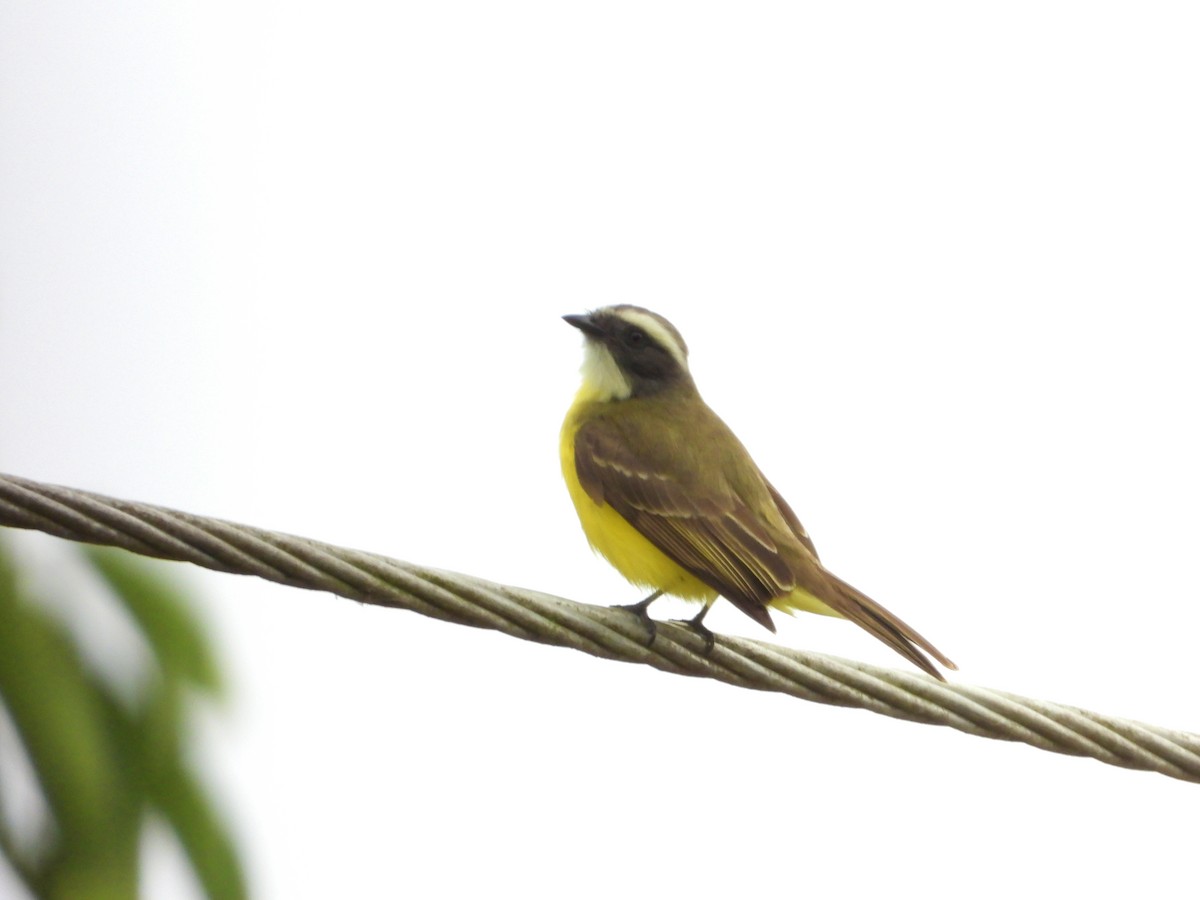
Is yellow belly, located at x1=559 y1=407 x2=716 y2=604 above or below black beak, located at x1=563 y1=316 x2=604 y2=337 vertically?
below

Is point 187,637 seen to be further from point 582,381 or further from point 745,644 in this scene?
A: point 582,381

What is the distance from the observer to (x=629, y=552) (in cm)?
538

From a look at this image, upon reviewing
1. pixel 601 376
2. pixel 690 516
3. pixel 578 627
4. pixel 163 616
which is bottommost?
pixel 163 616

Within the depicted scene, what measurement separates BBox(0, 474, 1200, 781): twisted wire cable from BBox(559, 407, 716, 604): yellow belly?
636 millimetres

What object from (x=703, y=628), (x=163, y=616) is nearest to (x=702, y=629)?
(x=703, y=628)

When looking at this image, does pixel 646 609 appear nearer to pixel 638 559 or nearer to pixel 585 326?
pixel 638 559

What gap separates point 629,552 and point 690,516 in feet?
0.80

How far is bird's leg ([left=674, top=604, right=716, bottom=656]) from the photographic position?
4.40 meters

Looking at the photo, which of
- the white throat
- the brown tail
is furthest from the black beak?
the brown tail

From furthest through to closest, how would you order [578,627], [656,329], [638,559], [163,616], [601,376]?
[656,329] < [601,376] < [638,559] < [163,616] < [578,627]

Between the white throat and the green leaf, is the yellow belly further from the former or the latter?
the green leaf

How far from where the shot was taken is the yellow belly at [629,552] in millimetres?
5266

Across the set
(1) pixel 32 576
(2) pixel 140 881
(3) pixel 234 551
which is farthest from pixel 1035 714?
(1) pixel 32 576

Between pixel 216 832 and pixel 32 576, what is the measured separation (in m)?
1.06
